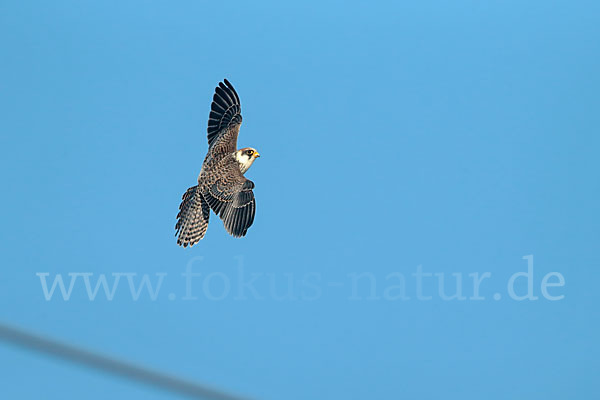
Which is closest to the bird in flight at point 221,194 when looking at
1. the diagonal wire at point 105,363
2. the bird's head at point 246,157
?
the bird's head at point 246,157

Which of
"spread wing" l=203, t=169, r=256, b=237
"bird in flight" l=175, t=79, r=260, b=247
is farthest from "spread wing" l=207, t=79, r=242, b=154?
"spread wing" l=203, t=169, r=256, b=237

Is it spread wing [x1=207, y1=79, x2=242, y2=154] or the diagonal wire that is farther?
spread wing [x1=207, y1=79, x2=242, y2=154]

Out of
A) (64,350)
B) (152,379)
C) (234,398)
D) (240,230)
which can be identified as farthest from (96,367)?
(240,230)

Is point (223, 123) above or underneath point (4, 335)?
above

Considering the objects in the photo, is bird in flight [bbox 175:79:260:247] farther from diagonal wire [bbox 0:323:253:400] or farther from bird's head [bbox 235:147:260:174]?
diagonal wire [bbox 0:323:253:400]

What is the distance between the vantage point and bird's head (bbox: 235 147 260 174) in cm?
454

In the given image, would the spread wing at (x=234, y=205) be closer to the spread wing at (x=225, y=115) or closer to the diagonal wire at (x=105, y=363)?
the spread wing at (x=225, y=115)

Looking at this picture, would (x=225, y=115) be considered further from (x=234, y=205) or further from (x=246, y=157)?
(x=234, y=205)

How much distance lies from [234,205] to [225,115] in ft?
2.15

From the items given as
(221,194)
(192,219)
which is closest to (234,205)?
(221,194)

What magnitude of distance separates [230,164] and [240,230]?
0.44 m

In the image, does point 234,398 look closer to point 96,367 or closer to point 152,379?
point 152,379

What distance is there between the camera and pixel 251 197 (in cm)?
445

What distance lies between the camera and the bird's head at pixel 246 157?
454 cm
